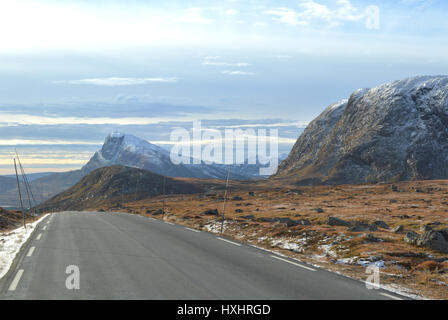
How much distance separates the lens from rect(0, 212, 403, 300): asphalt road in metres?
11.0

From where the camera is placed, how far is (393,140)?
6786 inches

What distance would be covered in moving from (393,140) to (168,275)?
572ft

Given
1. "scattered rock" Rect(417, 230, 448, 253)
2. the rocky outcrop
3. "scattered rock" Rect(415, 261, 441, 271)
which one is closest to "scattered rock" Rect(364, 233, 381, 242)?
the rocky outcrop

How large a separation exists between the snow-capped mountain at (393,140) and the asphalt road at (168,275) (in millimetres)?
155305

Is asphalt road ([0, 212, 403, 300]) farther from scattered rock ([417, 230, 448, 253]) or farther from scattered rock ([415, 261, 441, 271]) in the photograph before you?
scattered rock ([417, 230, 448, 253])

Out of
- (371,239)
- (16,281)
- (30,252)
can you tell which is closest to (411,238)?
(371,239)

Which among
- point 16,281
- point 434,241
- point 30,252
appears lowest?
point 30,252

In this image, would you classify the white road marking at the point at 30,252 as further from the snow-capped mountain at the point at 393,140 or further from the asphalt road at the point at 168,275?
the snow-capped mountain at the point at 393,140

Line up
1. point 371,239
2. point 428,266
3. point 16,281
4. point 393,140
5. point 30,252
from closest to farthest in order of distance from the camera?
point 16,281
point 428,266
point 30,252
point 371,239
point 393,140

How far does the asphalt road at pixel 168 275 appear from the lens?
1098cm

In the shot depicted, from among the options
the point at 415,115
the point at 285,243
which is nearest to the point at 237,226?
the point at 285,243

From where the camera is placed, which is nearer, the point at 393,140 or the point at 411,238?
the point at 411,238

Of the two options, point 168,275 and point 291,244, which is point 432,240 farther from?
point 168,275
